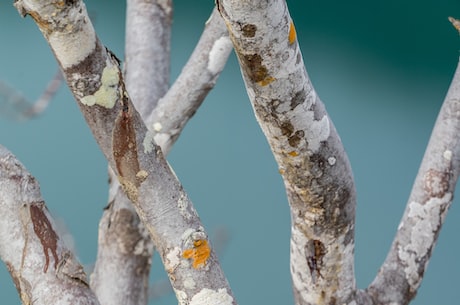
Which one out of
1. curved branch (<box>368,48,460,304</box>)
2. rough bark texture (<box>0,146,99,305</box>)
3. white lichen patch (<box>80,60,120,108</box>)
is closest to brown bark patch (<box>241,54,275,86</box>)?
white lichen patch (<box>80,60,120,108</box>)

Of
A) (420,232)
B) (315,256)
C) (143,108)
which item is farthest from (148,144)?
(143,108)

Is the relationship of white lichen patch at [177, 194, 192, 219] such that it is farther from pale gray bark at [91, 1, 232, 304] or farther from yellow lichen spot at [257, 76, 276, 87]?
pale gray bark at [91, 1, 232, 304]

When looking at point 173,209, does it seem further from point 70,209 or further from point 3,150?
point 70,209

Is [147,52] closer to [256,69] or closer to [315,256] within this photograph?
[315,256]

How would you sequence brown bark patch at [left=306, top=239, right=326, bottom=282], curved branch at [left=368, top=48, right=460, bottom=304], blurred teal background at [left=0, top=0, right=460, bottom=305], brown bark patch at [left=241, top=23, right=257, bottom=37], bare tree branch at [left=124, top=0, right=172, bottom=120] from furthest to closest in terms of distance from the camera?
blurred teal background at [left=0, top=0, right=460, bottom=305]
bare tree branch at [left=124, top=0, right=172, bottom=120]
curved branch at [left=368, top=48, right=460, bottom=304]
brown bark patch at [left=306, top=239, right=326, bottom=282]
brown bark patch at [left=241, top=23, right=257, bottom=37]

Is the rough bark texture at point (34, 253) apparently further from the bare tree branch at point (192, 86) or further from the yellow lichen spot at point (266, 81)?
the bare tree branch at point (192, 86)

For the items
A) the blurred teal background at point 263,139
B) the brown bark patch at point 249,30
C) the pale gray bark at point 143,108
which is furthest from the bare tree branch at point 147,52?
the blurred teal background at point 263,139
